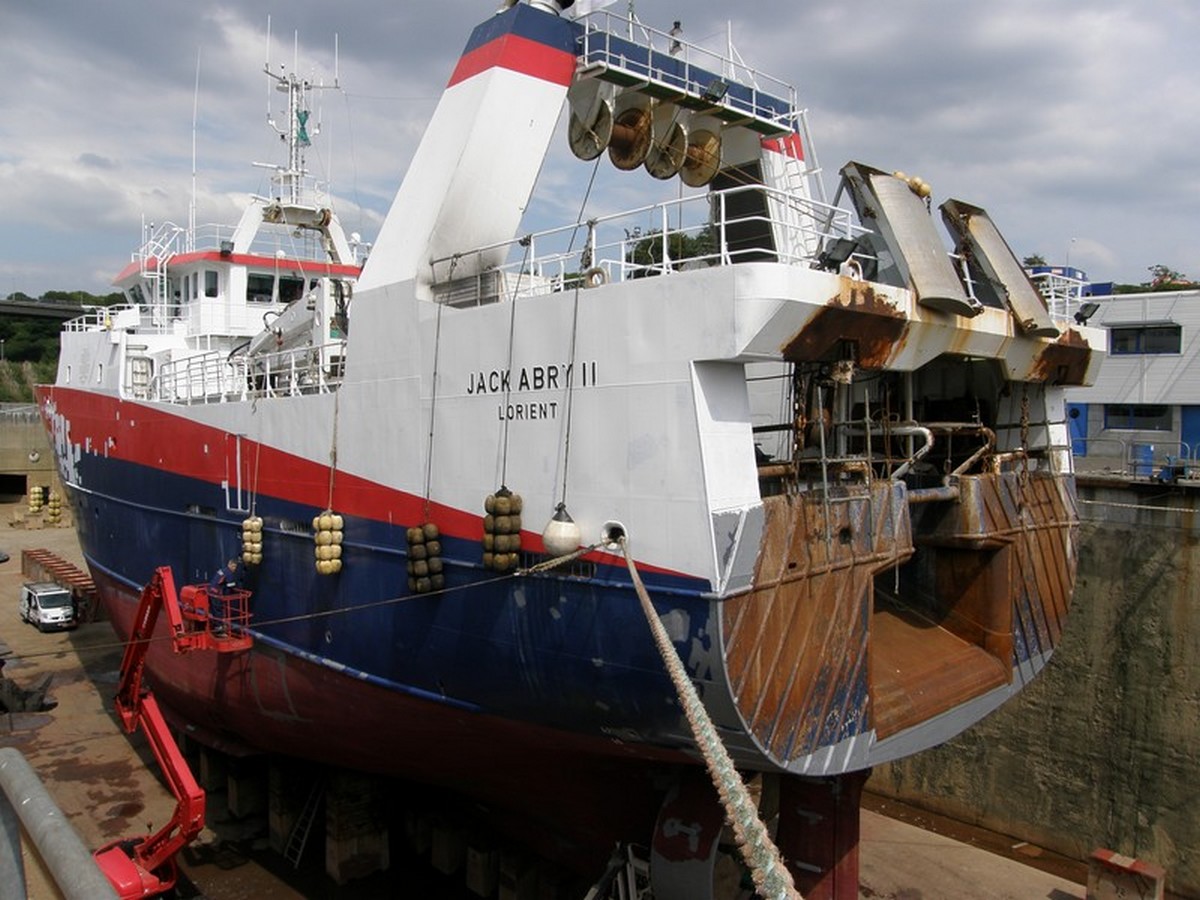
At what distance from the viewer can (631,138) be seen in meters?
8.82

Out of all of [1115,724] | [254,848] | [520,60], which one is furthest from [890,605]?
[254,848]

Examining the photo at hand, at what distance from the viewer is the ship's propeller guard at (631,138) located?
8.71 m

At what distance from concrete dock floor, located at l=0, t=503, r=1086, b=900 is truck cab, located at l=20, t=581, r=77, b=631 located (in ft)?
17.1

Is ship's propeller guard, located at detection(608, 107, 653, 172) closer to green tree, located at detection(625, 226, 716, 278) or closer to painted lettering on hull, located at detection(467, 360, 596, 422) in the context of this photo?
green tree, located at detection(625, 226, 716, 278)

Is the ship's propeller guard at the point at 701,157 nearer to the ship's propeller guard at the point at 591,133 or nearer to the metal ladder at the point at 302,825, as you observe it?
the ship's propeller guard at the point at 591,133

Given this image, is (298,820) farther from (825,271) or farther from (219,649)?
(825,271)

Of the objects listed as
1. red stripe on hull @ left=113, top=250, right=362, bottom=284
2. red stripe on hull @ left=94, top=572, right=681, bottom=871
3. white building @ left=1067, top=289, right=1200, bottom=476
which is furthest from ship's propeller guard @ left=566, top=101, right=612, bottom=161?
white building @ left=1067, top=289, right=1200, bottom=476

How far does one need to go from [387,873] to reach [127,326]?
9932 mm

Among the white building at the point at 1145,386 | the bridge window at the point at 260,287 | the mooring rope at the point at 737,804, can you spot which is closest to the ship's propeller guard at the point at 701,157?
the mooring rope at the point at 737,804

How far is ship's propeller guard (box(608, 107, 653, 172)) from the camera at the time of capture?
28.6ft

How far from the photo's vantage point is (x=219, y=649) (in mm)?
9430

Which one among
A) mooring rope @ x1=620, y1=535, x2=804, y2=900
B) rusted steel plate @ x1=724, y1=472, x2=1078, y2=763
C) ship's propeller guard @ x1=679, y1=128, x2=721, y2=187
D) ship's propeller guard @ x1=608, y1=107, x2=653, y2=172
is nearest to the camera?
mooring rope @ x1=620, y1=535, x2=804, y2=900

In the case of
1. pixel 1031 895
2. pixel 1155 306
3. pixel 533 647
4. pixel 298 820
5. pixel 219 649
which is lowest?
pixel 1031 895

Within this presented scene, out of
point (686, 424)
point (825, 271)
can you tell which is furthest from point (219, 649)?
point (825, 271)
